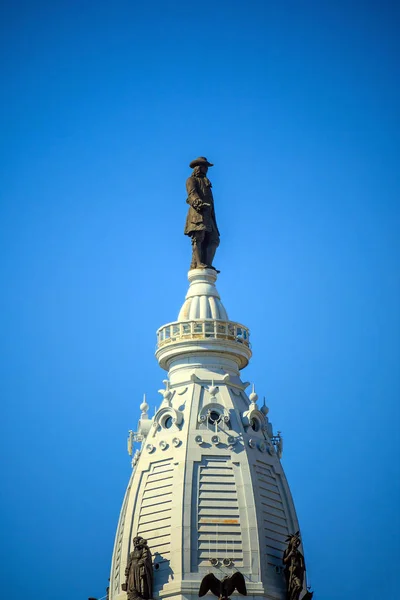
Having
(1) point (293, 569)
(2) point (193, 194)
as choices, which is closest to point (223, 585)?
(1) point (293, 569)

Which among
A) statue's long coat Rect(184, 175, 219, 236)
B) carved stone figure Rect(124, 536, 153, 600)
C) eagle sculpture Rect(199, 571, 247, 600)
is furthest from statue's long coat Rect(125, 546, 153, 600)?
statue's long coat Rect(184, 175, 219, 236)

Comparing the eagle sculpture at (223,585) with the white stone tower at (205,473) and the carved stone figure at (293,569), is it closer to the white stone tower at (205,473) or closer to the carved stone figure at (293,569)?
the white stone tower at (205,473)

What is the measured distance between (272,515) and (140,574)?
905 centimetres

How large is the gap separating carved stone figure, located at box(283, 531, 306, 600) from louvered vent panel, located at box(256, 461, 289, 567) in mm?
855

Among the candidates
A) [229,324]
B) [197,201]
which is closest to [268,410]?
[229,324]

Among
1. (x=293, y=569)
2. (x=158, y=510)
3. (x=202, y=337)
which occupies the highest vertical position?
(x=202, y=337)

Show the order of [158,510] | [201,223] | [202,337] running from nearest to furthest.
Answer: [158,510]
[202,337]
[201,223]

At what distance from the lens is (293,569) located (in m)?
112

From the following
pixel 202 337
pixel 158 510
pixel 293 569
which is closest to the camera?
pixel 293 569

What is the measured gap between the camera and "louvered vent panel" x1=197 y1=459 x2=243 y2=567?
11144cm

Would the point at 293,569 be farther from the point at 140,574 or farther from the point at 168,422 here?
the point at 168,422

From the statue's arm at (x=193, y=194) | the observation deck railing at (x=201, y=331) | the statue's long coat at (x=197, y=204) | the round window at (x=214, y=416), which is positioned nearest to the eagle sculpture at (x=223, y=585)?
the round window at (x=214, y=416)

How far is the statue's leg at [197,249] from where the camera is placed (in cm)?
12256

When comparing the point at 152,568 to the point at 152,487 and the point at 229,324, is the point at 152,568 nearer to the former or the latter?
the point at 152,487
